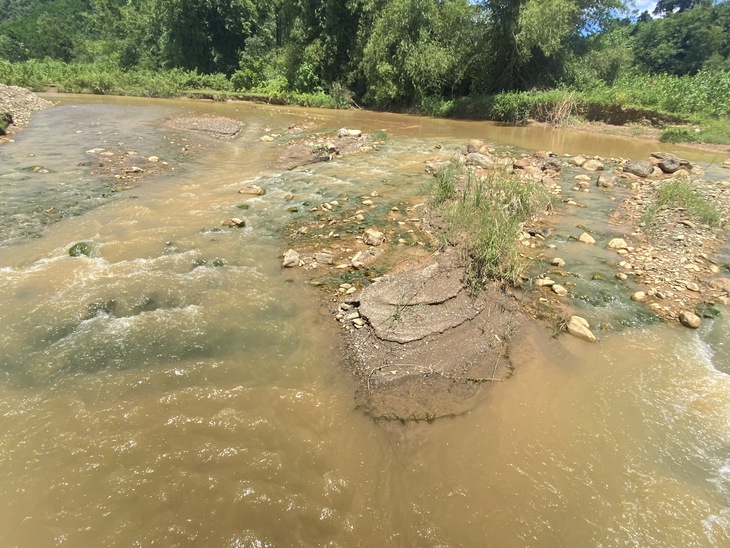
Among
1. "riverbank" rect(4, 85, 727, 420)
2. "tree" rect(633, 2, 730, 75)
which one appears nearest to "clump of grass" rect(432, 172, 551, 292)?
"riverbank" rect(4, 85, 727, 420)

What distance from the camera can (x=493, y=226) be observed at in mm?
5672

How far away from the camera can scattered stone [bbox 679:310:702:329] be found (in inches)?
184

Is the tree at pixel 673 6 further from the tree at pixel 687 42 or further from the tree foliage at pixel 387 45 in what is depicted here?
the tree foliage at pixel 387 45

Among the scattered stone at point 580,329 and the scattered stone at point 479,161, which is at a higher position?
the scattered stone at point 479,161

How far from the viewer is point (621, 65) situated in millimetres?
23797

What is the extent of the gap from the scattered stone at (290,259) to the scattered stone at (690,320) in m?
4.75

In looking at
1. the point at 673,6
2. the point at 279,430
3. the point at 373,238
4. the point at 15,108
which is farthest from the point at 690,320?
the point at 673,6

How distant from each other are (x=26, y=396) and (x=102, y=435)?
903mm

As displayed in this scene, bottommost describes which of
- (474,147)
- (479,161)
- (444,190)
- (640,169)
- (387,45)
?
(444,190)

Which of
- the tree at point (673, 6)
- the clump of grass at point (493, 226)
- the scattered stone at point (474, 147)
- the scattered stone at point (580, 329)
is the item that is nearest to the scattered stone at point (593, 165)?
the scattered stone at point (474, 147)

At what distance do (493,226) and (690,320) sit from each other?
2.48 meters

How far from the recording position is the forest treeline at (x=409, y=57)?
1938cm

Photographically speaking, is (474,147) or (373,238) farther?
(474,147)

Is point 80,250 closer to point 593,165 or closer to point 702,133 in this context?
point 593,165
